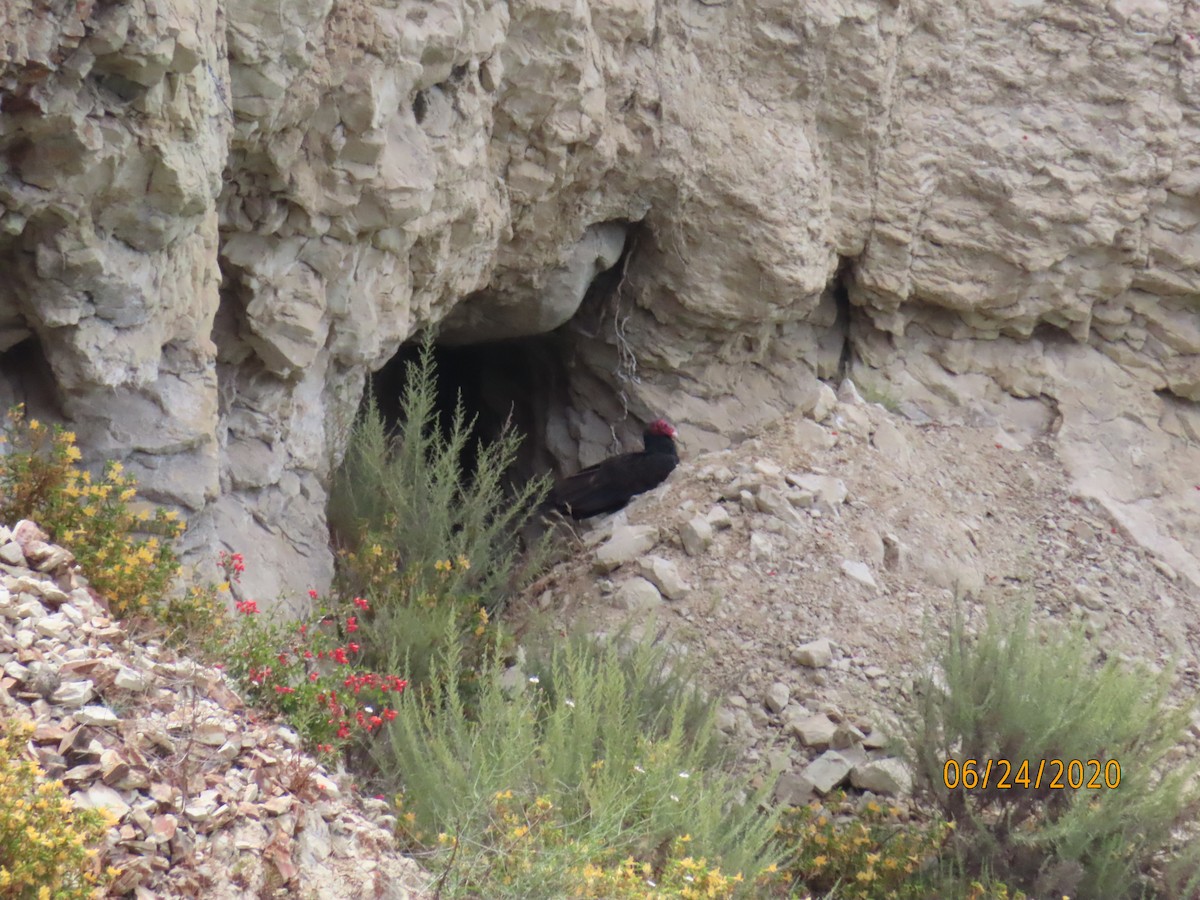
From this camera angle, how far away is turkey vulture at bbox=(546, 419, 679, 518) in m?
6.19

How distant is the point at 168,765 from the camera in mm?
2480

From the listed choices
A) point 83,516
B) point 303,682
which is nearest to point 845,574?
point 303,682

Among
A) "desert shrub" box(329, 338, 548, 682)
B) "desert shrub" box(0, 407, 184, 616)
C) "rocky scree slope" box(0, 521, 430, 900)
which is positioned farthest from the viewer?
"desert shrub" box(329, 338, 548, 682)

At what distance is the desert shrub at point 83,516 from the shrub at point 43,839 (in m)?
0.96

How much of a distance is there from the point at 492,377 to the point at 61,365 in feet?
15.9

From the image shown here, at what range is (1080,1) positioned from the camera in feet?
22.8

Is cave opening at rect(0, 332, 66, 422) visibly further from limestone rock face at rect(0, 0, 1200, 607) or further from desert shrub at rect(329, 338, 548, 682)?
desert shrub at rect(329, 338, 548, 682)

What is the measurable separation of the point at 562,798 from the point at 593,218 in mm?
3707

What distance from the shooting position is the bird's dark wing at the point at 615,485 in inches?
244

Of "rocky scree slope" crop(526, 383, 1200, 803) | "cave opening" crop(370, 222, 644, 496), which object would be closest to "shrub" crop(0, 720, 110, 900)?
"rocky scree slope" crop(526, 383, 1200, 803)

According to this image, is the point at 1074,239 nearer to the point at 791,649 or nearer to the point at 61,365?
the point at 791,649

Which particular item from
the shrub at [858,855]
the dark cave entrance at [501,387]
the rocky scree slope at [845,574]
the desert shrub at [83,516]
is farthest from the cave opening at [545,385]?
the desert shrub at [83,516]

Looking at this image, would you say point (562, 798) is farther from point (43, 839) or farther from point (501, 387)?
point (501, 387)

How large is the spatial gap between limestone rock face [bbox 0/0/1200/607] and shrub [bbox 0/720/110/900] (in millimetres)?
1558
